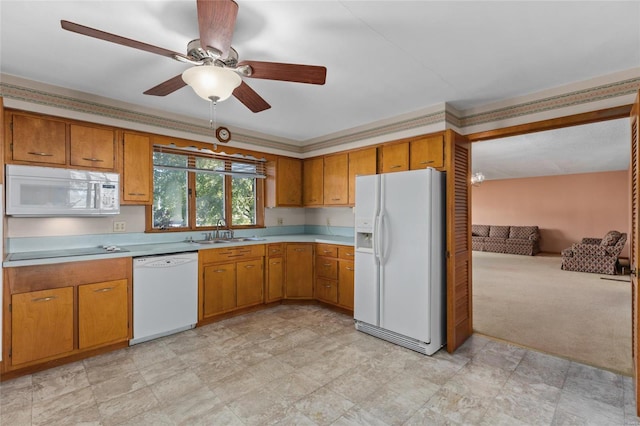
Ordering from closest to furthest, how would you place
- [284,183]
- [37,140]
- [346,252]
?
[37,140]
[346,252]
[284,183]

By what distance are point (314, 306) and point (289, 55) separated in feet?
10.5

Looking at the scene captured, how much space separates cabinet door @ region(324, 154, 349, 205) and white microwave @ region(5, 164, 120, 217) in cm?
254

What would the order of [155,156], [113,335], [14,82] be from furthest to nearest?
[155,156]
[113,335]
[14,82]

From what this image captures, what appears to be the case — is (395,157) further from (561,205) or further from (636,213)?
(561,205)

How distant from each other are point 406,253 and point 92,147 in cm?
323

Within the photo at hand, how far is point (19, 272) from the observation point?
2.46 meters

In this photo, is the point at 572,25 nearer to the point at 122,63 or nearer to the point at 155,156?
the point at 122,63

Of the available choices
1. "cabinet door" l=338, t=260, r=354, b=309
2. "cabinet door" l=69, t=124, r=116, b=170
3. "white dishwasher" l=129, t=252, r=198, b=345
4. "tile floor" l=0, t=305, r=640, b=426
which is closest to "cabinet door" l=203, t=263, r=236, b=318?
"white dishwasher" l=129, t=252, r=198, b=345

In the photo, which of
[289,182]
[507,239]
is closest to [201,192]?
[289,182]

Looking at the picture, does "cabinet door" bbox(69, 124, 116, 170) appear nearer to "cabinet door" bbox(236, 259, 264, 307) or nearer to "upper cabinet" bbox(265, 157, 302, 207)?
"cabinet door" bbox(236, 259, 264, 307)

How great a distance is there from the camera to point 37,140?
106 inches

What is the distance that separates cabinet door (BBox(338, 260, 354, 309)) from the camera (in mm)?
3852

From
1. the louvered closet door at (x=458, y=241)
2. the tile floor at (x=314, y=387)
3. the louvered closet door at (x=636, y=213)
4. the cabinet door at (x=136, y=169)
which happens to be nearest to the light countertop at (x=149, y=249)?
the cabinet door at (x=136, y=169)

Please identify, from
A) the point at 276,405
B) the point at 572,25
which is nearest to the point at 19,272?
the point at 276,405
